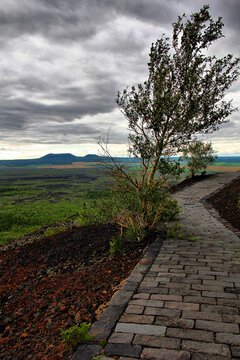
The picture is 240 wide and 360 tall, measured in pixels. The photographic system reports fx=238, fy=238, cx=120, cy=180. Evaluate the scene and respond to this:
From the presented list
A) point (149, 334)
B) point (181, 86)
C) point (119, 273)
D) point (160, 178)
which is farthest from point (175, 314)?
point (181, 86)

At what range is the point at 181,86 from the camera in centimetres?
636

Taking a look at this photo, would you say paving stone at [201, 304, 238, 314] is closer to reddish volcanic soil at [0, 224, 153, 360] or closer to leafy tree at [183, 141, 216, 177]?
reddish volcanic soil at [0, 224, 153, 360]

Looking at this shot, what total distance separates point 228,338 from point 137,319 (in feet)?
3.39

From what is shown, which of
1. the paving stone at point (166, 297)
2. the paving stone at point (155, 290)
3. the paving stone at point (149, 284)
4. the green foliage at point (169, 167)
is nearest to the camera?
the paving stone at point (166, 297)

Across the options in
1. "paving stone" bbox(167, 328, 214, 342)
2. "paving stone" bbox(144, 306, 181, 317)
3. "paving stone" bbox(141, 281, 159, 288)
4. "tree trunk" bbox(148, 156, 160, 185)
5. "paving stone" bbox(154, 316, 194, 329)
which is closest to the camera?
"paving stone" bbox(167, 328, 214, 342)

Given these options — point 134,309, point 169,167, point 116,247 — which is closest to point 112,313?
point 134,309

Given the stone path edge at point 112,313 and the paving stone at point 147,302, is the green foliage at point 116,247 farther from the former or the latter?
the paving stone at point 147,302

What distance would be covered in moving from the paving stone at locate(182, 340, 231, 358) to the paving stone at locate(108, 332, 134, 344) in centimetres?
58

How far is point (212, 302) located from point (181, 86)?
205 inches

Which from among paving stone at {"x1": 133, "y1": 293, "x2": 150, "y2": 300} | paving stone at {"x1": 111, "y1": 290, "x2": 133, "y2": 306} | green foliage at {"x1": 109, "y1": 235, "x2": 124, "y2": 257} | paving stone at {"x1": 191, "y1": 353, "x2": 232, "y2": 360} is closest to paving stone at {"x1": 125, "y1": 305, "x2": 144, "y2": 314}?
paving stone at {"x1": 111, "y1": 290, "x2": 133, "y2": 306}

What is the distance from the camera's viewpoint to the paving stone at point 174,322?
2.79 meters

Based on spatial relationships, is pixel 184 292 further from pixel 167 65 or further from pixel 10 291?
pixel 167 65

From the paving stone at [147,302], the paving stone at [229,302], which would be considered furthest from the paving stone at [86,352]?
the paving stone at [229,302]

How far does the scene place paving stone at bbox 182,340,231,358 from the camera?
2369 millimetres
